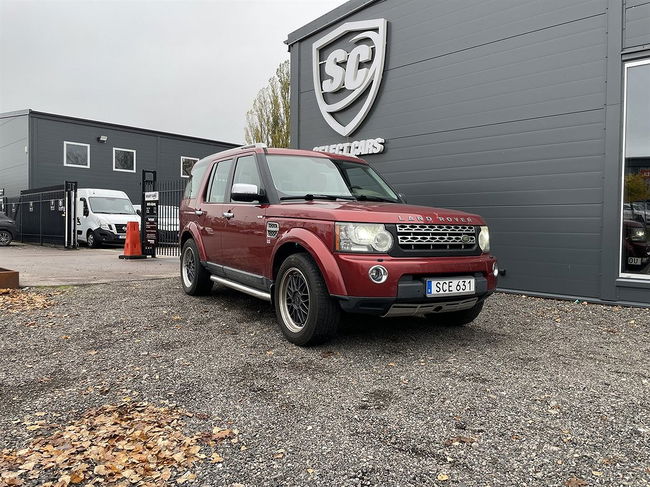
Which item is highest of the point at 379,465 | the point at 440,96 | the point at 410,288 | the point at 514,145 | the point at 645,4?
the point at 645,4

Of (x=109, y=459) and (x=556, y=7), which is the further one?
(x=556, y=7)

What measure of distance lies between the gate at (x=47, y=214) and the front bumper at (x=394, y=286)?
48.5 feet

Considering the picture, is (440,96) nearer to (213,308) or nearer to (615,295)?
(615,295)

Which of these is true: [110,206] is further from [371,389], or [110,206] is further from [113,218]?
[371,389]

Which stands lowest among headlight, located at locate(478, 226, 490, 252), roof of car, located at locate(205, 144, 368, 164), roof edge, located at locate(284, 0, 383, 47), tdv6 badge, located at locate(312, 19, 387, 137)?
headlight, located at locate(478, 226, 490, 252)

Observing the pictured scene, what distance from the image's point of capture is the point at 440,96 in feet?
26.3

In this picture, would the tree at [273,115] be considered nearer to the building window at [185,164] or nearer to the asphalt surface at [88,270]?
the building window at [185,164]

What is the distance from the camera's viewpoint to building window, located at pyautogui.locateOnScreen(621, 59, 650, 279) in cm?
610

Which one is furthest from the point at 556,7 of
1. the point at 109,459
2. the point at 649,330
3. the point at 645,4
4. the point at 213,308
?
the point at 109,459

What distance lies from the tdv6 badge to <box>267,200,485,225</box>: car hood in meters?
5.37

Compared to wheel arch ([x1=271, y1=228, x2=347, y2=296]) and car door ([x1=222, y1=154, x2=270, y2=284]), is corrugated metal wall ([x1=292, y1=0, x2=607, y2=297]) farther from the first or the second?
wheel arch ([x1=271, y1=228, x2=347, y2=296])

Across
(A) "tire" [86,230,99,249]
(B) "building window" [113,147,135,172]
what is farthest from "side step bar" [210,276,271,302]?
(B) "building window" [113,147,135,172]

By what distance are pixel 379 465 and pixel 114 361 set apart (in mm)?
2464

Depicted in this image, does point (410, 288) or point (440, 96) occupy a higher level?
point (440, 96)
